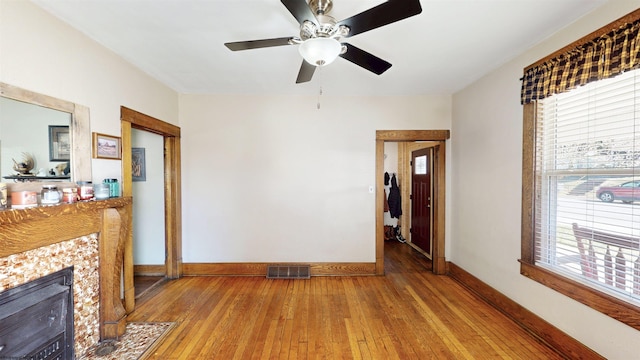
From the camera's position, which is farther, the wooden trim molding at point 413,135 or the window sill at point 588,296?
the wooden trim molding at point 413,135

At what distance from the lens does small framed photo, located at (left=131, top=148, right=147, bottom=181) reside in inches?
129

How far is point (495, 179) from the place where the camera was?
266 centimetres

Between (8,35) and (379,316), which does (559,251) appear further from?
(8,35)

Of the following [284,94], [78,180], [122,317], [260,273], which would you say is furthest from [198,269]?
[284,94]

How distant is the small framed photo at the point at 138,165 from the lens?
10.7 ft

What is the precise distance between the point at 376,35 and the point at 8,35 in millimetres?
2392

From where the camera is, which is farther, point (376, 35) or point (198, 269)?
point (198, 269)

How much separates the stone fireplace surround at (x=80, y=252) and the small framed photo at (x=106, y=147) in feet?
1.47

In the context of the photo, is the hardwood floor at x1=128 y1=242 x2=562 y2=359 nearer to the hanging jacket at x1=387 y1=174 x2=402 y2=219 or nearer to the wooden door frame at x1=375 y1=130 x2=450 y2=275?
the wooden door frame at x1=375 y1=130 x2=450 y2=275

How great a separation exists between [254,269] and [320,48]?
2.98 metres

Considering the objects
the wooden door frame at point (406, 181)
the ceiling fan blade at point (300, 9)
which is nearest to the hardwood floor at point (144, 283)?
the ceiling fan blade at point (300, 9)

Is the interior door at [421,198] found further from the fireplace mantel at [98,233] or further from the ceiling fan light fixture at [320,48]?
the fireplace mantel at [98,233]

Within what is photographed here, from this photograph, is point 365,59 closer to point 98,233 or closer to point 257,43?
point 257,43

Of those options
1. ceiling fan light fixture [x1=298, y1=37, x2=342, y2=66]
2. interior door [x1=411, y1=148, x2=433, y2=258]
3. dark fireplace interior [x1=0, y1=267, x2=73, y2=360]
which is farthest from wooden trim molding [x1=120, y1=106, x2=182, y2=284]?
interior door [x1=411, y1=148, x2=433, y2=258]
